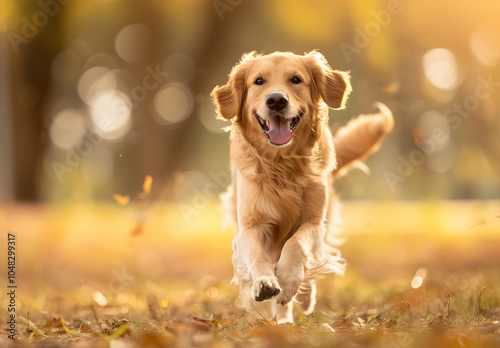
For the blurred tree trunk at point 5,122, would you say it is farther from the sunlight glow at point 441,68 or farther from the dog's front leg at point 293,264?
the dog's front leg at point 293,264

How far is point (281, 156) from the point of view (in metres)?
3.68

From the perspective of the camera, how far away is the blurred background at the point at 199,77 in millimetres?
8891

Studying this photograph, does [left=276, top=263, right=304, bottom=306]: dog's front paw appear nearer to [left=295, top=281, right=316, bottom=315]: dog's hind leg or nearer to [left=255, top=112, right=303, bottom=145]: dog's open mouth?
[left=255, top=112, right=303, bottom=145]: dog's open mouth

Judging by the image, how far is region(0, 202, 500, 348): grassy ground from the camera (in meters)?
2.60

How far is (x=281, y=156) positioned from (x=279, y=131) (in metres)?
0.28

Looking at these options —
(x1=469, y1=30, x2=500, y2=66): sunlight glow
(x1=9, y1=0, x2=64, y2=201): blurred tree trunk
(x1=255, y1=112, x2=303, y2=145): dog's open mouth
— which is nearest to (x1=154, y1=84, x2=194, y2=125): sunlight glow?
(x1=9, y1=0, x2=64, y2=201): blurred tree trunk

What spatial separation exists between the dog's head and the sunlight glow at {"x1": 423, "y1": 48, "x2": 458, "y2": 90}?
658 cm

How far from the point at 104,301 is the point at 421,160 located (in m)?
7.17

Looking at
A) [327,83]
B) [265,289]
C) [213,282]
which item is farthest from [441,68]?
[265,289]

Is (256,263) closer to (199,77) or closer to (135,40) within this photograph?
(199,77)

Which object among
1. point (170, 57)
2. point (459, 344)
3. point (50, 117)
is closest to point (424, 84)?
point (170, 57)

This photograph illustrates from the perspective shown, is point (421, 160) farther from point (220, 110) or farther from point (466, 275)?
point (220, 110)

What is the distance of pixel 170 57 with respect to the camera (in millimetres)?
9766

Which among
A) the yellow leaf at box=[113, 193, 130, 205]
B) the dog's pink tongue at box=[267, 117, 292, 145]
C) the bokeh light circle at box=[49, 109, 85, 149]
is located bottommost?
the yellow leaf at box=[113, 193, 130, 205]
